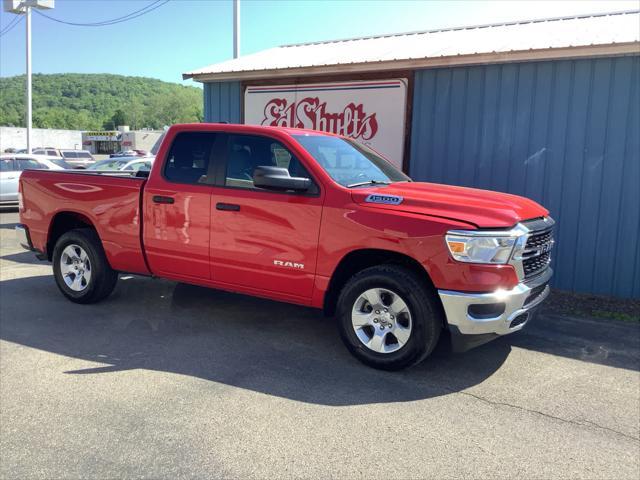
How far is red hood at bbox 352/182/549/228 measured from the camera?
4301 mm

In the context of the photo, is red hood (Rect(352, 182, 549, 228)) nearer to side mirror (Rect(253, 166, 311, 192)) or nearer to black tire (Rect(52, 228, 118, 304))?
side mirror (Rect(253, 166, 311, 192))

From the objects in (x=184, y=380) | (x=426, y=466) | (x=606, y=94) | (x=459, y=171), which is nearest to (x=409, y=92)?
(x=459, y=171)

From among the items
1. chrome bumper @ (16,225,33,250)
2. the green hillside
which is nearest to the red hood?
chrome bumper @ (16,225,33,250)

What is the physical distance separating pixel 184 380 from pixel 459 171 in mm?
5379

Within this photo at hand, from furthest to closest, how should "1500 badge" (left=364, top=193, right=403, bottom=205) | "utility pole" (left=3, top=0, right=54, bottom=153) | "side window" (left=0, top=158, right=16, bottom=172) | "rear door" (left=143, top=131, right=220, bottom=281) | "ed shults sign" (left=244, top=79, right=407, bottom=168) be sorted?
"utility pole" (left=3, top=0, right=54, bottom=153) < "side window" (left=0, top=158, right=16, bottom=172) < "ed shults sign" (left=244, top=79, right=407, bottom=168) < "rear door" (left=143, top=131, right=220, bottom=281) < "1500 badge" (left=364, top=193, right=403, bottom=205)

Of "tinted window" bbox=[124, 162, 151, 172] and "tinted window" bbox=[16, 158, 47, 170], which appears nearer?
"tinted window" bbox=[124, 162, 151, 172]

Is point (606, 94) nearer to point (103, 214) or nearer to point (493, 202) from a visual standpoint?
point (493, 202)

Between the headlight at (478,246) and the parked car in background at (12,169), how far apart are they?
14.0m

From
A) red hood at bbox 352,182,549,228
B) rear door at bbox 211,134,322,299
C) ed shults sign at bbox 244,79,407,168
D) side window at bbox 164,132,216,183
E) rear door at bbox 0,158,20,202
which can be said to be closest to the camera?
red hood at bbox 352,182,549,228

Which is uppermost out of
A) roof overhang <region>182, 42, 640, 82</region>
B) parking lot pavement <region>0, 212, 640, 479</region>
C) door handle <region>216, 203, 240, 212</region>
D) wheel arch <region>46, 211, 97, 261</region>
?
roof overhang <region>182, 42, 640, 82</region>

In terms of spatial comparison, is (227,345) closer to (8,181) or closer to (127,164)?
(127,164)

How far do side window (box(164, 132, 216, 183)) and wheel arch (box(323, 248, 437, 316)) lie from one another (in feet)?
5.39

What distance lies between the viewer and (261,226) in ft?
16.6

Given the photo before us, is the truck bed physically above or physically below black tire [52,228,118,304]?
above
